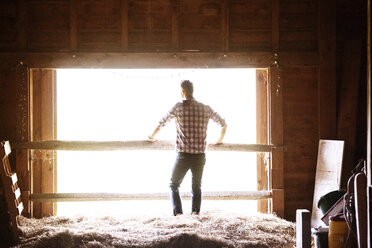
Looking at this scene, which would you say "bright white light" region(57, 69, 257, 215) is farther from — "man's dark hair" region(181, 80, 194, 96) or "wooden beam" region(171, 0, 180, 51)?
"man's dark hair" region(181, 80, 194, 96)

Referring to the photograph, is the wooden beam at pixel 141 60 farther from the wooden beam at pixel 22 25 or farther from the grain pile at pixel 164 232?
the grain pile at pixel 164 232

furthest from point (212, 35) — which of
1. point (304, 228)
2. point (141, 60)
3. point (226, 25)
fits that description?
point (304, 228)

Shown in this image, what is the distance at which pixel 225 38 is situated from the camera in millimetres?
7562

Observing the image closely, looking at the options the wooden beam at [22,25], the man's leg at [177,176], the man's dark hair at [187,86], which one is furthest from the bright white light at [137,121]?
the man's leg at [177,176]

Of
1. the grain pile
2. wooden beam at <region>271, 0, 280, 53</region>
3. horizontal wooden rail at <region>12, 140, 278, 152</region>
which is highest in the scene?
wooden beam at <region>271, 0, 280, 53</region>

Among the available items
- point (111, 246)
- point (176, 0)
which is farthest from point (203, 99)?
point (111, 246)

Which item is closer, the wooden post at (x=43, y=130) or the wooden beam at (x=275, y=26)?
the wooden beam at (x=275, y=26)

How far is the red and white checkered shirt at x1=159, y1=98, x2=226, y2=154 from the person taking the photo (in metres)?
6.26

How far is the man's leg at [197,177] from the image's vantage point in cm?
631

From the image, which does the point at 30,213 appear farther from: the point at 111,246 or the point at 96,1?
the point at 96,1

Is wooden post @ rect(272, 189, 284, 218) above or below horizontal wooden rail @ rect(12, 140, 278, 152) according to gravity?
below

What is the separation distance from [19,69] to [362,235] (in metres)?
5.94

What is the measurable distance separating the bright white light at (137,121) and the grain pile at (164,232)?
1773 mm

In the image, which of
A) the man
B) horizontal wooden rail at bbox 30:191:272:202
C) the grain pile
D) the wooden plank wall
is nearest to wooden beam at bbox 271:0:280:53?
the wooden plank wall
